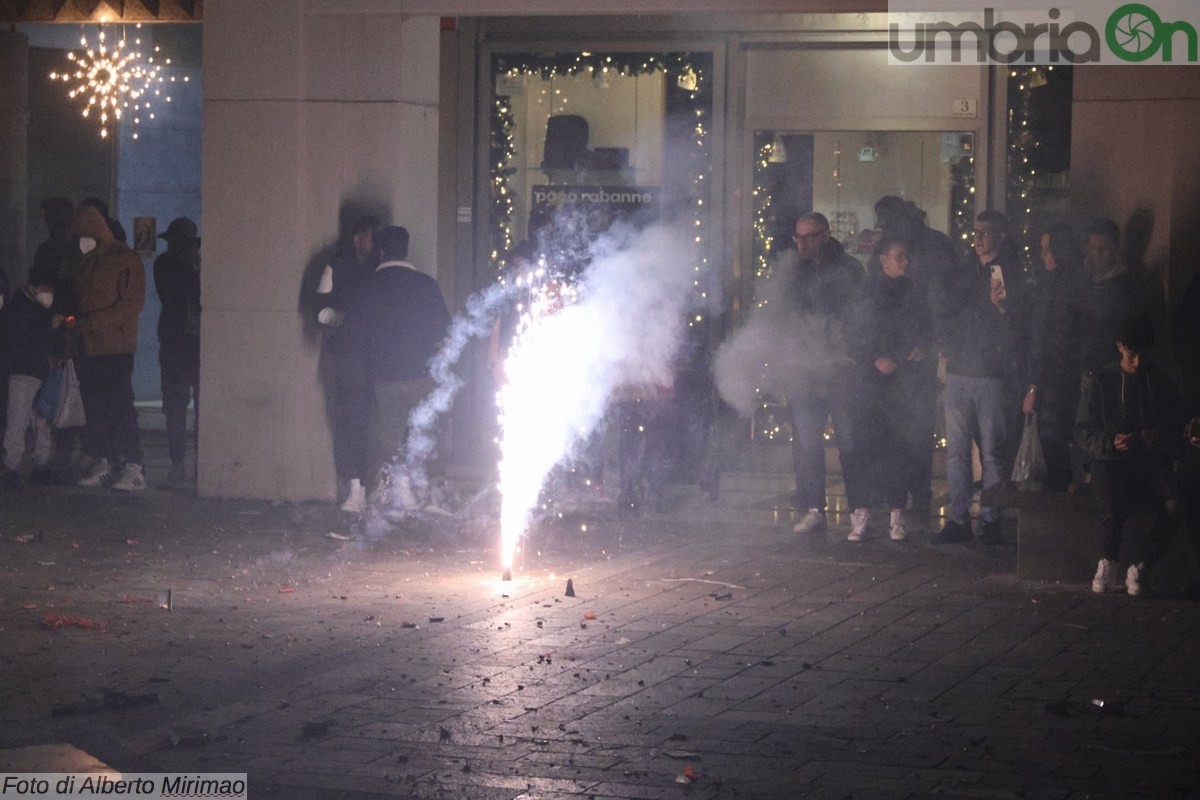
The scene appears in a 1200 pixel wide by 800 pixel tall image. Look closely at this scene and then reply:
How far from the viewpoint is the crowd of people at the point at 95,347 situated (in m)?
13.1

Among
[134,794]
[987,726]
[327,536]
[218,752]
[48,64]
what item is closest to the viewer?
[134,794]

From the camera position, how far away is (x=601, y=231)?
47.2 feet

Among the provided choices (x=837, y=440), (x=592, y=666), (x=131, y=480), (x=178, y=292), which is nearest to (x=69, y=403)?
(x=131, y=480)

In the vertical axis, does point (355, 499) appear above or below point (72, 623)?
above

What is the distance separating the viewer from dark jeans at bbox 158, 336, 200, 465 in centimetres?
1359

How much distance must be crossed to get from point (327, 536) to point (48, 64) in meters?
9.22

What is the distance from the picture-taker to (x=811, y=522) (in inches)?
450

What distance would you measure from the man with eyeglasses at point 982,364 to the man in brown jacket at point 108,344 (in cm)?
615

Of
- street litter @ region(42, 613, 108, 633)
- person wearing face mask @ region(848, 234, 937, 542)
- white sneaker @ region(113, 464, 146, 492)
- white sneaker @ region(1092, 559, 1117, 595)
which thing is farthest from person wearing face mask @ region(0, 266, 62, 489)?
white sneaker @ region(1092, 559, 1117, 595)

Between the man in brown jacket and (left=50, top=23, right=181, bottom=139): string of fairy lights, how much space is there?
5.56m

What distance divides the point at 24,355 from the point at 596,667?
7436 millimetres

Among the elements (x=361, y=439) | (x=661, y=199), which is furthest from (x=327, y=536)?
(x=661, y=199)

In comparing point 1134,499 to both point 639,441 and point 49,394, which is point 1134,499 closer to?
point 639,441

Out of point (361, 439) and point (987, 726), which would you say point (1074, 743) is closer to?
point (987, 726)
